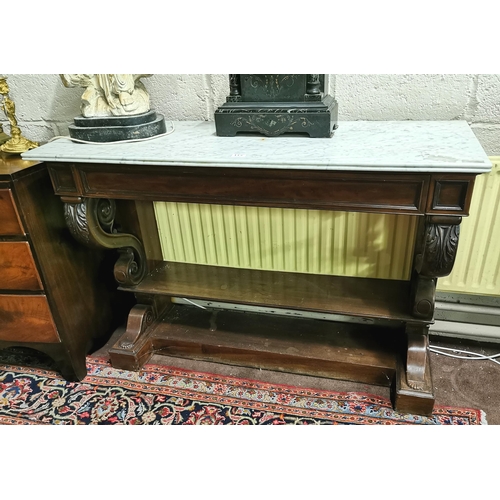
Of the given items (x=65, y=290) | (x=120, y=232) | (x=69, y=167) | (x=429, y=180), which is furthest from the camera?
(x=120, y=232)

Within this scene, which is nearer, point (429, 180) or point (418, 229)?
point (429, 180)

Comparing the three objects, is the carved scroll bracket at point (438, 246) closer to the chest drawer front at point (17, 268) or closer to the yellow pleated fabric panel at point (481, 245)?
the yellow pleated fabric panel at point (481, 245)

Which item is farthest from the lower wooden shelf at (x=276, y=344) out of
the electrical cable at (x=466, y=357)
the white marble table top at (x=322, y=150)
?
the white marble table top at (x=322, y=150)

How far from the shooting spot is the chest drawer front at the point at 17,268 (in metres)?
1.44

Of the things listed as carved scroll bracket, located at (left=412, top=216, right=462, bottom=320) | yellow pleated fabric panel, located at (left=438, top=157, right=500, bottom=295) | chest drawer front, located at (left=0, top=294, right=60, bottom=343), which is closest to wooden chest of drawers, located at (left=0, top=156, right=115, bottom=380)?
chest drawer front, located at (left=0, top=294, right=60, bottom=343)

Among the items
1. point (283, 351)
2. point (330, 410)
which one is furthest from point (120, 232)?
point (330, 410)

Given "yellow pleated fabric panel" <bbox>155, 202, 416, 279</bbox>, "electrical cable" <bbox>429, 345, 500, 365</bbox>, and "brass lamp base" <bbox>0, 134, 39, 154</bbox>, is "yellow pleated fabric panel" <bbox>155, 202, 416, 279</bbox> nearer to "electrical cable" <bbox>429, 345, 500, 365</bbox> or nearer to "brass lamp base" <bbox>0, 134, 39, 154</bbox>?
"electrical cable" <bbox>429, 345, 500, 365</bbox>

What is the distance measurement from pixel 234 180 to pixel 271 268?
1.96 ft

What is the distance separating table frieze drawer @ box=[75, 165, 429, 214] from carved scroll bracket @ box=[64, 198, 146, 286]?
99mm

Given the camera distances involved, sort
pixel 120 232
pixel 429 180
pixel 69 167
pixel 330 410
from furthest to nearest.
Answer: pixel 120 232, pixel 330 410, pixel 69 167, pixel 429 180

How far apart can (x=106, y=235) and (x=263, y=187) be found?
0.65 meters

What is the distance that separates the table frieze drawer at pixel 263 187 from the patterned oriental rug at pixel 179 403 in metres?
0.70

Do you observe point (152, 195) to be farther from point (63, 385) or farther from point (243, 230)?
point (63, 385)

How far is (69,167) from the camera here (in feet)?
4.38
